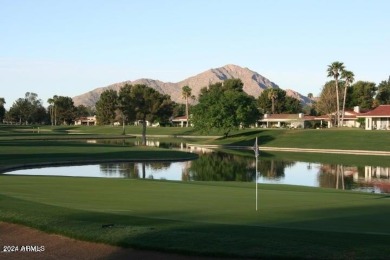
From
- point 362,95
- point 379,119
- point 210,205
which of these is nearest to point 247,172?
point 210,205

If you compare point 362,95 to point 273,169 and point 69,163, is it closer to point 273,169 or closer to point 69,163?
point 273,169

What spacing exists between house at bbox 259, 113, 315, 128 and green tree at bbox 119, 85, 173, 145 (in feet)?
Result: 154

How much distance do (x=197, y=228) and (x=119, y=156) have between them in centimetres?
4396

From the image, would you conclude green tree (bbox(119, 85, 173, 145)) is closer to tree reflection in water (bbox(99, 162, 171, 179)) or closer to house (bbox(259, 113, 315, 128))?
house (bbox(259, 113, 315, 128))

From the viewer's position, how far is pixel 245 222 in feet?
46.9

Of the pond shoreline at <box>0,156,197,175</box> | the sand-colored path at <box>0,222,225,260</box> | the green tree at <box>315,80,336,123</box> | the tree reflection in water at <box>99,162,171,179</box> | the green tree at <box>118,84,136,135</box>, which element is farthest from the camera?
the green tree at <box>315,80,336,123</box>

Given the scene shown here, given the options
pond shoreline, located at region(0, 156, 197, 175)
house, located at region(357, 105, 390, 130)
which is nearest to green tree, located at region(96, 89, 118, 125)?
house, located at region(357, 105, 390, 130)

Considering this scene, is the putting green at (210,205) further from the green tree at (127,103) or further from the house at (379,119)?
the house at (379,119)

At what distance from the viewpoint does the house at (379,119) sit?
10575 centimetres

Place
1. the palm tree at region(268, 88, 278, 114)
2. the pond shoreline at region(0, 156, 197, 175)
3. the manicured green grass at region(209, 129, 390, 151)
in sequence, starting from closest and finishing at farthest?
the pond shoreline at region(0, 156, 197, 175), the manicured green grass at region(209, 129, 390, 151), the palm tree at region(268, 88, 278, 114)

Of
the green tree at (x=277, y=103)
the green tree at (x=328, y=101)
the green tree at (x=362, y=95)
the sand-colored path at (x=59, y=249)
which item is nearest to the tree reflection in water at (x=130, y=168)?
the sand-colored path at (x=59, y=249)

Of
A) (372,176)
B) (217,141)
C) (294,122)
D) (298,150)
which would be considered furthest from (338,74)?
(372,176)

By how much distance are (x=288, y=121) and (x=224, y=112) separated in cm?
5793

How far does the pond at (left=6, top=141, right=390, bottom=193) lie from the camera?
37.2 m
